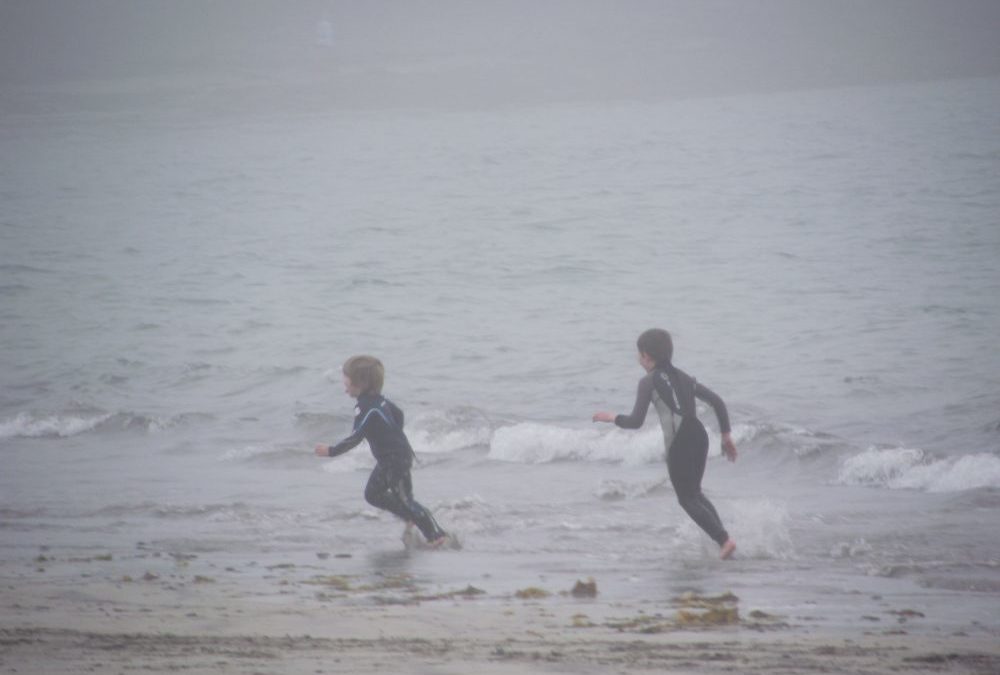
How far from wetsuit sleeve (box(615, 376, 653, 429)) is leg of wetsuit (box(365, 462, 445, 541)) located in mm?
1539

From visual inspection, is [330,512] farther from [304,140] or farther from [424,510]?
[304,140]

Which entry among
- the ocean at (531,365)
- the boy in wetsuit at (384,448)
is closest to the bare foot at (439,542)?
the boy in wetsuit at (384,448)

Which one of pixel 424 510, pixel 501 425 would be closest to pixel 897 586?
pixel 424 510

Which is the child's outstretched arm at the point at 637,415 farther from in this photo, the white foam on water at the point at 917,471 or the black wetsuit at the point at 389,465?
the white foam on water at the point at 917,471

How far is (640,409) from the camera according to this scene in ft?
27.3

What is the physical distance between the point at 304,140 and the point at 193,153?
28.7 feet

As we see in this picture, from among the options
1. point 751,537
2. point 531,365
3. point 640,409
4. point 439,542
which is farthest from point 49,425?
point 751,537

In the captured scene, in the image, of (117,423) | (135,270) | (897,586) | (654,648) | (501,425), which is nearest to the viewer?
(654,648)

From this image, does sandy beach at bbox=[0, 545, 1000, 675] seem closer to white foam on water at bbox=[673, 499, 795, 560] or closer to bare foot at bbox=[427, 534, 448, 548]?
bare foot at bbox=[427, 534, 448, 548]

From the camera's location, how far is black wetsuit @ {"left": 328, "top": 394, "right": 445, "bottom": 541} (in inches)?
346

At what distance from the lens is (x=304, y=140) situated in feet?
284

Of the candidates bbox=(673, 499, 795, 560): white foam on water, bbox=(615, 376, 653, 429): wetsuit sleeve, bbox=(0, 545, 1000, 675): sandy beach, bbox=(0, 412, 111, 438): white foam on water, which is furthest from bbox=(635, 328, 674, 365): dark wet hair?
bbox=(0, 412, 111, 438): white foam on water

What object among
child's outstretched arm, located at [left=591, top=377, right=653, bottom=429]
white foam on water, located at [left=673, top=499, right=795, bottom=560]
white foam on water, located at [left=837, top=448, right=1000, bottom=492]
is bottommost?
white foam on water, located at [left=673, top=499, right=795, bottom=560]

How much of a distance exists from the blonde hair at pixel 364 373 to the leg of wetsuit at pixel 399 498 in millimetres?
539
